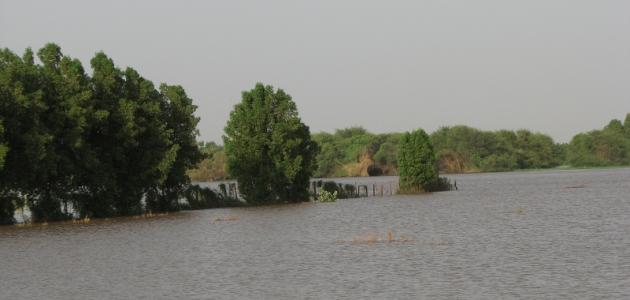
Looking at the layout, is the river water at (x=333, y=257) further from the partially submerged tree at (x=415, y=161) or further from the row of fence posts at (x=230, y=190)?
the partially submerged tree at (x=415, y=161)

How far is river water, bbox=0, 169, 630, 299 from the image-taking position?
2948cm

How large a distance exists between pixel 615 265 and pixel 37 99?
4473 cm

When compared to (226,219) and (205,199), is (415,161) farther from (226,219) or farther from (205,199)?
(226,219)

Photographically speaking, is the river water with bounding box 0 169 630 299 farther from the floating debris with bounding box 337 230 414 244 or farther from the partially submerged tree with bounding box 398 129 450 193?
the partially submerged tree with bounding box 398 129 450 193

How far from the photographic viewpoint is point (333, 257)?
3906cm

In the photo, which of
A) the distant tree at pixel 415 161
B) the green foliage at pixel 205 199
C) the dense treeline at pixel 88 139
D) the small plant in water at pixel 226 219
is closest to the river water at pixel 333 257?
the small plant in water at pixel 226 219

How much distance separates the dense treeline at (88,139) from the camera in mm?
63500

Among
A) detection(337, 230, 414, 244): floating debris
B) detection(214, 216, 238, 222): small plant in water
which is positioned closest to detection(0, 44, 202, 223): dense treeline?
detection(214, 216, 238, 222): small plant in water

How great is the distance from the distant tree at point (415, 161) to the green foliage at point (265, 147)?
1702 cm

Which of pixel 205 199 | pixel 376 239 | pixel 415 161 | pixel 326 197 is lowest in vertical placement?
pixel 376 239

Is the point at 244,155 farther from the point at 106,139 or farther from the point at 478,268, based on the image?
the point at 478,268

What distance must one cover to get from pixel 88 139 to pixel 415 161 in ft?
142

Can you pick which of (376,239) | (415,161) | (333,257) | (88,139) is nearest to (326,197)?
(415,161)

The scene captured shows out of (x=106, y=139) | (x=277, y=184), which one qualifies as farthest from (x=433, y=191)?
(x=106, y=139)
